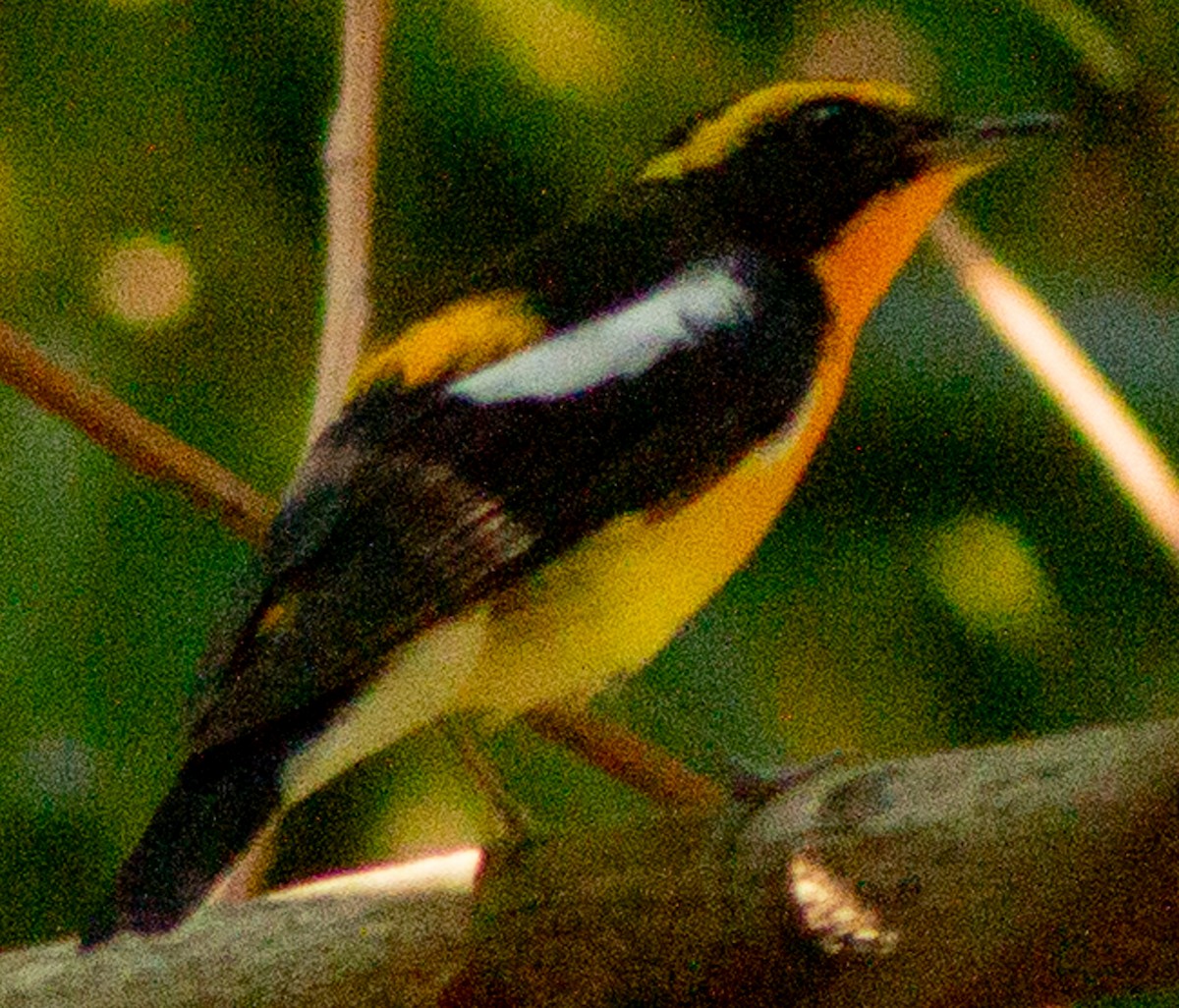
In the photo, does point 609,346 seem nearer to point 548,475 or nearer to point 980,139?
point 548,475

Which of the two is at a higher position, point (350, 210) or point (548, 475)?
point (350, 210)

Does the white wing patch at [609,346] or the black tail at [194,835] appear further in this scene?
the white wing patch at [609,346]

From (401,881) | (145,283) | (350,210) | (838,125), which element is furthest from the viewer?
(145,283)

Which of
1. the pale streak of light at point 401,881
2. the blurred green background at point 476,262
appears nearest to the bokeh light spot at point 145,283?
the blurred green background at point 476,262

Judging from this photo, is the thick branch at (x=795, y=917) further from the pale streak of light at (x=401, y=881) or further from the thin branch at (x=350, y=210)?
the thin branch at (x=350, y=210)

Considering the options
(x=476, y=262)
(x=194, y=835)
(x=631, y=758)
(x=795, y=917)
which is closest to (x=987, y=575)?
(x=631, y=758)

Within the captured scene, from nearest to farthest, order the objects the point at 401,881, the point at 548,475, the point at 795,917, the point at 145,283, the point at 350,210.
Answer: the point at 795,917 < the point at 401,881 < the point at 548,475 < the point at 350,210 < the point at 145,283

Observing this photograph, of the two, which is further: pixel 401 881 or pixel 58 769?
pixel 58 769
